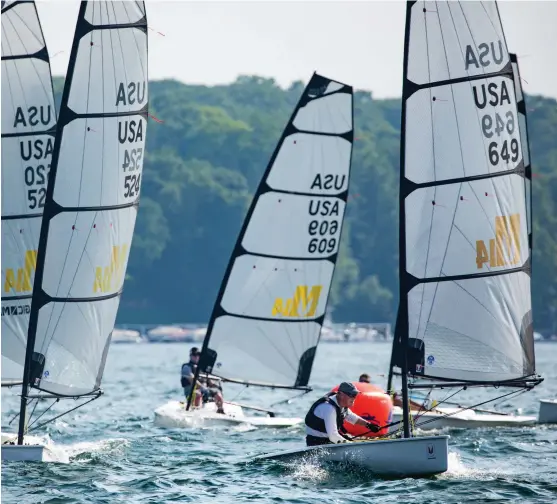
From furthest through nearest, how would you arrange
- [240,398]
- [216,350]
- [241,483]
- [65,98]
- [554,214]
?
[554,214] < [240,398] < [216,350] < [65,98] < [241,483]

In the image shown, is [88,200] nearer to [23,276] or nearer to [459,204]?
[23,276]

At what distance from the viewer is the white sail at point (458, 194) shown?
16.3 metres

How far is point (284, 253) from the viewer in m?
23.5

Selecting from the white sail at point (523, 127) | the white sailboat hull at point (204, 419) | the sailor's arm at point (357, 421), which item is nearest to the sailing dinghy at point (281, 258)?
the white sailboat hull at point (204, 419)

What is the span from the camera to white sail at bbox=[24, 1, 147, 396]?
699 inches

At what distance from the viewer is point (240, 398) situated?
33562 millimetres

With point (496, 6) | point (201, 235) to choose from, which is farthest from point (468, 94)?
point (201, 235)

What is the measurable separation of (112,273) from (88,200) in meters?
1.06

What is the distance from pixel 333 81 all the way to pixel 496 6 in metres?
7.41

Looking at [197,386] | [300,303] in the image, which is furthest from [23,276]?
[300,303]

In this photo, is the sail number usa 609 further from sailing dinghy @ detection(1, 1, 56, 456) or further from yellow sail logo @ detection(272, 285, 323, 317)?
sailing dinghy @ detection(1, 1, 56, 456)

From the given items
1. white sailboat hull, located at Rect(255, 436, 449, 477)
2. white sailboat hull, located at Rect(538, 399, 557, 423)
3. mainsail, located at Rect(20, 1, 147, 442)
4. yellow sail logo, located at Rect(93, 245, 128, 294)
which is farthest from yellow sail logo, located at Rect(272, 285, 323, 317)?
white sailboat hull, located at Rect(255, 436, 449, 477)

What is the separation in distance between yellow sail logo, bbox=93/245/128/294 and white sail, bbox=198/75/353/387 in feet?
16.9

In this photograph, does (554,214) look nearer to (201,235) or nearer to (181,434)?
(201,235)
